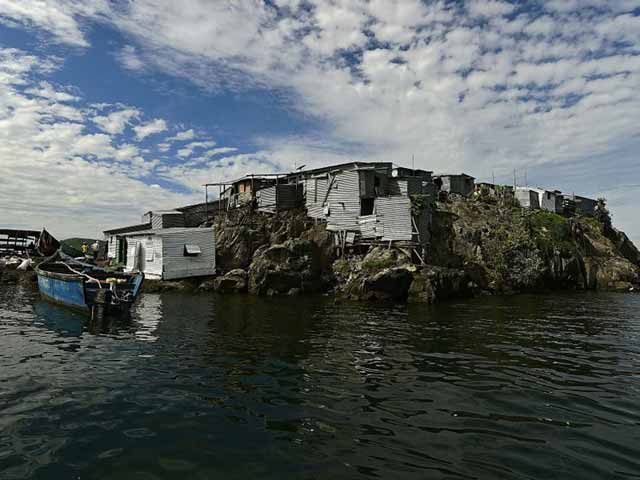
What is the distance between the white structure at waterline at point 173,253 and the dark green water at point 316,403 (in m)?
21.2

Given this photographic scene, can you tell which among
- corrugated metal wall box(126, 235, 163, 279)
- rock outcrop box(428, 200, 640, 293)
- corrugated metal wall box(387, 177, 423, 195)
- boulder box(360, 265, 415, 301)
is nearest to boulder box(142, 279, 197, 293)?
corrugated metal wall box(126, 235, 163, 279)

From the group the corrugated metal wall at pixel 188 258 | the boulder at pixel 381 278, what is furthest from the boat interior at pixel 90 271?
the boulder at pixel 381 278

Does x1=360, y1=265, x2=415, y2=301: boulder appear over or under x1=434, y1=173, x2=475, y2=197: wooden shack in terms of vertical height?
under

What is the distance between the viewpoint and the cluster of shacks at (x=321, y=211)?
40.6 m

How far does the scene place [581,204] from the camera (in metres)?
67.9

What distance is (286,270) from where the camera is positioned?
38.5m

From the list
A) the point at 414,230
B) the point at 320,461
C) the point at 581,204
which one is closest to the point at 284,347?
the point at 320,461

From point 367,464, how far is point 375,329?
13.4m

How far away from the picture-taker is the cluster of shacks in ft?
133

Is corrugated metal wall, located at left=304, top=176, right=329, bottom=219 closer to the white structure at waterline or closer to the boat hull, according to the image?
the white structure at waterline

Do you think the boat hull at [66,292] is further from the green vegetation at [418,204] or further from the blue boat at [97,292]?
the green vegetation at [418,204]

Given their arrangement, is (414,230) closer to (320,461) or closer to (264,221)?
(264,221)

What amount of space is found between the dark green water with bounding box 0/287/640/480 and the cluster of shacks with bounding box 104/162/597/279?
855 inches

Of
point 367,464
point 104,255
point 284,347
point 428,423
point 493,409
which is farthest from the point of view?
point 104,255
